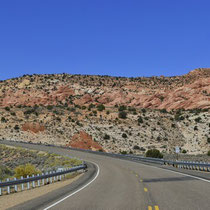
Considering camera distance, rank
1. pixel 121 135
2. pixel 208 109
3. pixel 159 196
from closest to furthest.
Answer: pixel 159 196 → pixel 121 135 → pixel 208 109

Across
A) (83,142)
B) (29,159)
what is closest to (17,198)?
(29,159)

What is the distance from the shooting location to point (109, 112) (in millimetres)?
97688

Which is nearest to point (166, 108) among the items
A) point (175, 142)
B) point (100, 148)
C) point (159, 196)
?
point (175, 142)

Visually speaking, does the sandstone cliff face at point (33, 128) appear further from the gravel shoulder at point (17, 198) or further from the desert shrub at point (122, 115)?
the gravel shoulder at point (17, 198)

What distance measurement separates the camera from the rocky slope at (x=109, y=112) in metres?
79.6

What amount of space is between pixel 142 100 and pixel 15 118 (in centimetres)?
4716

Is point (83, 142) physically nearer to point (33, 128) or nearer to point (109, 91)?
point (33, 128)

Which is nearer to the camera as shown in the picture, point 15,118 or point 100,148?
point 100,148

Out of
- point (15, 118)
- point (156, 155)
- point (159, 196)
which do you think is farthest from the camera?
point (15, 118)

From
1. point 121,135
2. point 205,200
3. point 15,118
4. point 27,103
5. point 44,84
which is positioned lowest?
point 205,200

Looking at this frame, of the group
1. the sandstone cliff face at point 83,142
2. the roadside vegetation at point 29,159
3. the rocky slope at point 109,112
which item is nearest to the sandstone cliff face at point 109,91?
the rocky slope at point 109,112

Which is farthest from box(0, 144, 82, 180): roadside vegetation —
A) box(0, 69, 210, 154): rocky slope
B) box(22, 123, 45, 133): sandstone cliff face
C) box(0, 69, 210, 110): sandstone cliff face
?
box(0, 69, 210, 110): sandstone cliff face

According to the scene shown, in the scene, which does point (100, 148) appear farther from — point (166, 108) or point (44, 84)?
point (44, 84)

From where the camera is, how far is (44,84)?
128750mm
